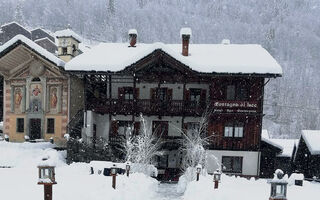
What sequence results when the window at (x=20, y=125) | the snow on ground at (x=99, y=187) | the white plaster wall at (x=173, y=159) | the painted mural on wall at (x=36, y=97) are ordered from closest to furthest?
the snow on ground at (x=99, y=187)
the white plaster wall at (x=173, y=159)
the painted mural on wall at (x=36, y=97)
the window at (x=20, y=125)

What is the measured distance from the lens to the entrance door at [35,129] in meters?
28.5

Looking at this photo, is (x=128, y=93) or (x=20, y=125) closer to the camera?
(x=128, y=93)

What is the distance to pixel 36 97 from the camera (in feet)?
93.1

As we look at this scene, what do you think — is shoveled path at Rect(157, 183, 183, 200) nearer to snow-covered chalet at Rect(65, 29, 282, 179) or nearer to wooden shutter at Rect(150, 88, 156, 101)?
snow-covered chalet at Rect(65, 29, 282, 179)

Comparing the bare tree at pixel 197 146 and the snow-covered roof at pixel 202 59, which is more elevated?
the snow-covered roof at pixel 202 59

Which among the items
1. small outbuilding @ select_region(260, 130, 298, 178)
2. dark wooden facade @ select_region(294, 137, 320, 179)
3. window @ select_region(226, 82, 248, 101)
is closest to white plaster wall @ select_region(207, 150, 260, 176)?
small outbuilding @ select_region(260, 130, 298, 178)

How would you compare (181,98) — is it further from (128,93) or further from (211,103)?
(128,93)

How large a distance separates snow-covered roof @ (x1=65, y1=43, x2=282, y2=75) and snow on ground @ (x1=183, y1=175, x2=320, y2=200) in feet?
25.7

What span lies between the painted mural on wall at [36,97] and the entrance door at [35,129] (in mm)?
1025

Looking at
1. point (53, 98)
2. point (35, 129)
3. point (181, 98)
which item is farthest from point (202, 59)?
point (35, 129)

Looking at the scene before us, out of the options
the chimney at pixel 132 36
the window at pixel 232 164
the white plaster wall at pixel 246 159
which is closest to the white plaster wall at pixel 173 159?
the white plaster wall at pixel 246 159

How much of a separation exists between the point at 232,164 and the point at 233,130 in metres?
2.54

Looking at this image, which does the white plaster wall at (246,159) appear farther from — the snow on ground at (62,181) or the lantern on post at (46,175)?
the lantern on post at (46,175)

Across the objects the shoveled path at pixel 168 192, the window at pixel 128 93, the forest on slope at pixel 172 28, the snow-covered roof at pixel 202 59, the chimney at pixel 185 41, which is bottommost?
the shoveled path at pixel 168 192
